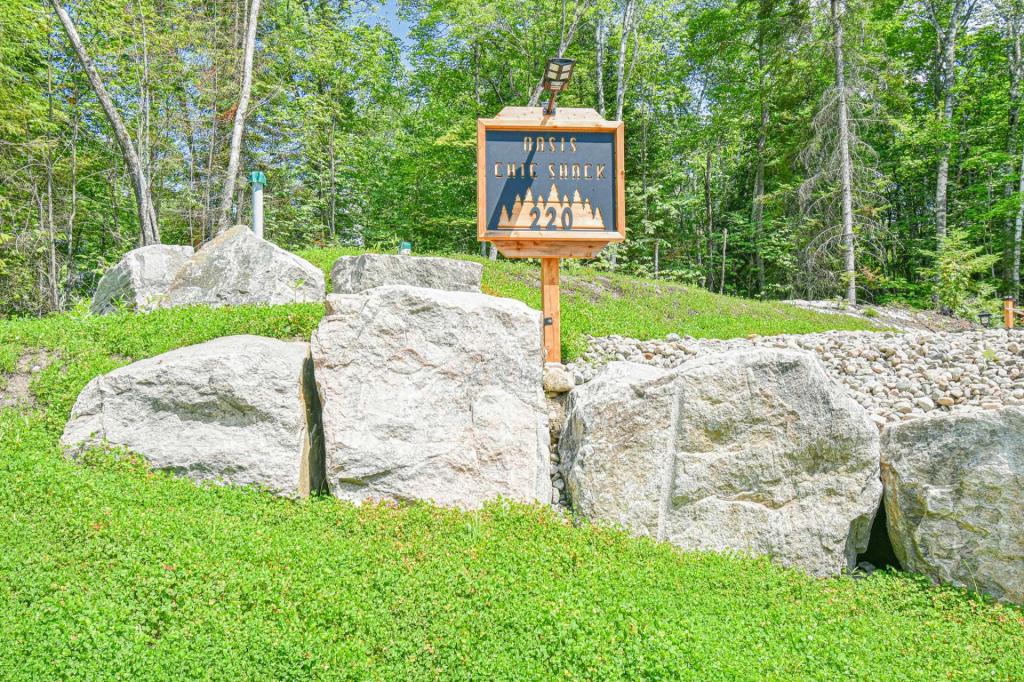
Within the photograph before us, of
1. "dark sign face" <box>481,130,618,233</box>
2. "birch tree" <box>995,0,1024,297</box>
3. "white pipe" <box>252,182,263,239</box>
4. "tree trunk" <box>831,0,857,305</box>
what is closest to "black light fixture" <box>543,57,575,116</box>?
"dark sign face" <box>481,130,618,233</box>

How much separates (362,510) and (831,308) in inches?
517

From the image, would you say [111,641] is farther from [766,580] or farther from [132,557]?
[766,580]

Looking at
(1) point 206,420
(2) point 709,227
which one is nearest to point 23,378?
(1) point 206,420

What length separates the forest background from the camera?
48.9ft

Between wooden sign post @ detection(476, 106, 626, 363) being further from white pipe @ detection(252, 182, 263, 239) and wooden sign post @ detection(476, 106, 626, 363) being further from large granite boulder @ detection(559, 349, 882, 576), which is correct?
white pipe @ detection(252, 182, 263, 239)

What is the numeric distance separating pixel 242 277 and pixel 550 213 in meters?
4.81

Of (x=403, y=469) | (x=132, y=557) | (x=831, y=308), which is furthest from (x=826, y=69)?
(x=132, y=557)

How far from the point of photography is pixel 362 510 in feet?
14.4

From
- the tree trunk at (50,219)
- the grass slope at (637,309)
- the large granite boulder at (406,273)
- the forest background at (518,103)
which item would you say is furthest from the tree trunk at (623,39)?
the tree trunk at (50,219)

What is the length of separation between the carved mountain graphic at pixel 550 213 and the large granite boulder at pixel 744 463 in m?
2.02

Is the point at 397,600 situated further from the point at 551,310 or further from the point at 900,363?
the point at 900,363

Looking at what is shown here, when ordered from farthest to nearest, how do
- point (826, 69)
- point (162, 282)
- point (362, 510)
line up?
point (826, 69)
point (162, 282)
point (362, 510)

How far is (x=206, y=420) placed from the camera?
4605mm

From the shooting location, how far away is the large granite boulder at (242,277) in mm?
8102
